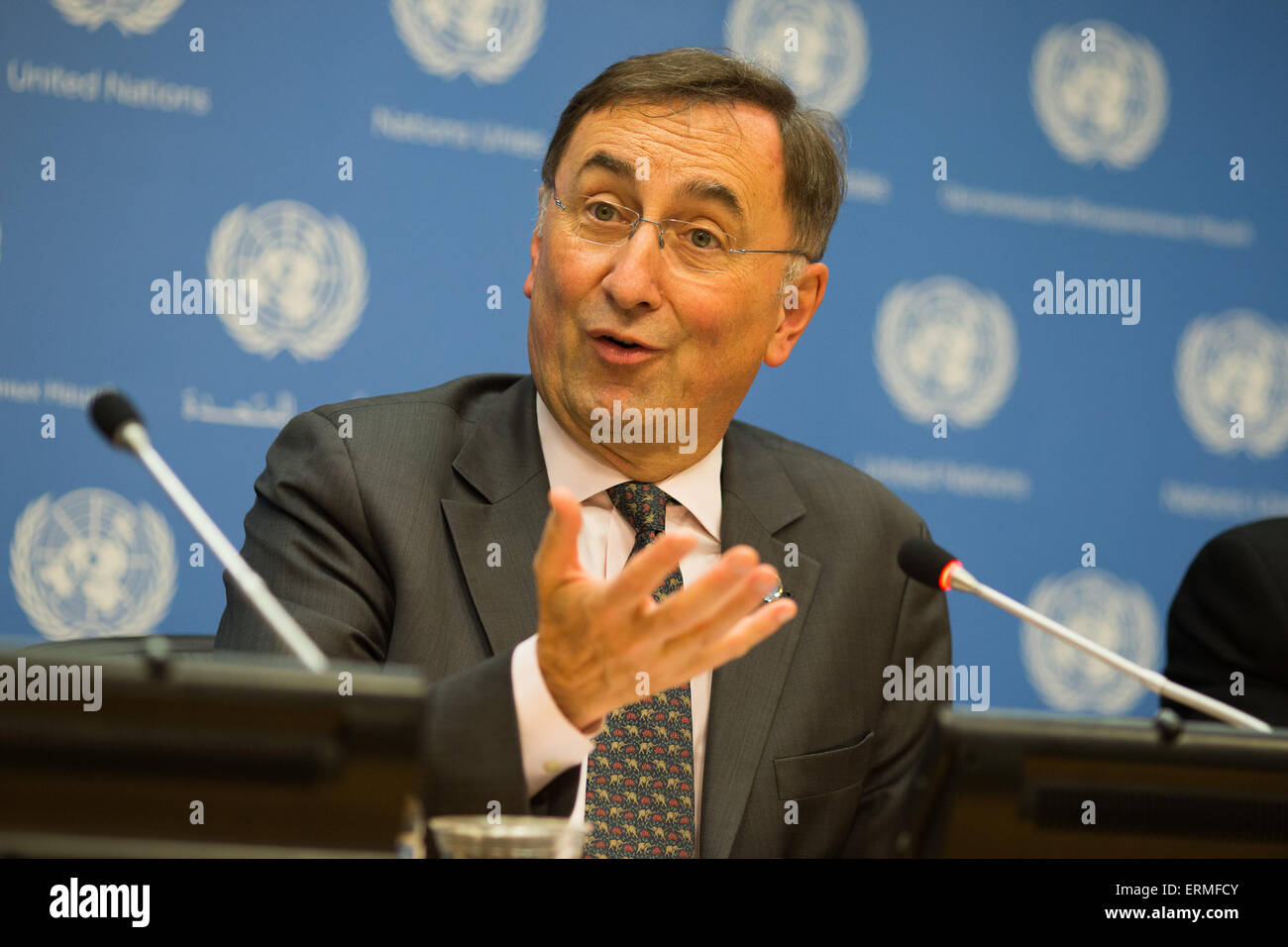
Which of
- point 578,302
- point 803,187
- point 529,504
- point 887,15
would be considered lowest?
point 529,504

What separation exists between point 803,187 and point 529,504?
879 mm

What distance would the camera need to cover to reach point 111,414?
147 cm

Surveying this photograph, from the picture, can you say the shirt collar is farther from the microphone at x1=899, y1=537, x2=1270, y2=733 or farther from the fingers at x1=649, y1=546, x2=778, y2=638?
the fingers at x1=649, y1=546, x2=778, y2=638

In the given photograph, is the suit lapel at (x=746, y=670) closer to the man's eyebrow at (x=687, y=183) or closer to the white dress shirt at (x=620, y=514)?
the white dress shirt at (x=620, y=514)

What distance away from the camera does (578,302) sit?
2.26 m

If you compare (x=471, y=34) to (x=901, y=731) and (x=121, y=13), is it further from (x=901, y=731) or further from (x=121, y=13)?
(x=901, y=731)

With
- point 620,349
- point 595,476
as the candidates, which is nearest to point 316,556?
point 595,476

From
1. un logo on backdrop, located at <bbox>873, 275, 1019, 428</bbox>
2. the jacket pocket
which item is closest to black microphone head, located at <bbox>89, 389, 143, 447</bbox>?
the jacket pocket

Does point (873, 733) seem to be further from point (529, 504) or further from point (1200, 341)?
point (1200, 341)

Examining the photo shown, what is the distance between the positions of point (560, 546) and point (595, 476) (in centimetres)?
87

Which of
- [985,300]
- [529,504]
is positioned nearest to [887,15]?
[985,300]

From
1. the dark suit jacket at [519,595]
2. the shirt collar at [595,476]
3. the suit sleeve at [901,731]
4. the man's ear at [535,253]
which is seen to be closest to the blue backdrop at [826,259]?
the man's ear at [535,253]

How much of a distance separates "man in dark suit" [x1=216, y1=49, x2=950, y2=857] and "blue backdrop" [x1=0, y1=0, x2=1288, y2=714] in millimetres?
693
